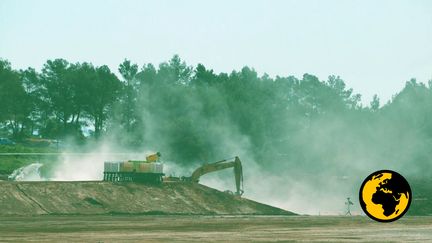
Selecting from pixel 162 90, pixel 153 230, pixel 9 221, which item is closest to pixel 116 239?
pixel 153 230

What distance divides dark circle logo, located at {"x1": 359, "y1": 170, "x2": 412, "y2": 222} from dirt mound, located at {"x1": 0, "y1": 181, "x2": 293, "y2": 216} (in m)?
55.9

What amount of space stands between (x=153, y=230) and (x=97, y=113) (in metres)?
118

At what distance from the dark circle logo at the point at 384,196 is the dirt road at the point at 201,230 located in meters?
24.7

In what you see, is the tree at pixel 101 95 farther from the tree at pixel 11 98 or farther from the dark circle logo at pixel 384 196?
the dark circle logo at pixel 384 196

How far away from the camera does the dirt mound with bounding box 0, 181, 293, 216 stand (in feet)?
272

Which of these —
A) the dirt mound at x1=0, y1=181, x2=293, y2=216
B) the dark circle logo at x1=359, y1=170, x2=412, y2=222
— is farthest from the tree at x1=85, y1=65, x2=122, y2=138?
the dark circle logo at x1=359, y1=170, x2=412, y2=222

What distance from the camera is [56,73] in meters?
176

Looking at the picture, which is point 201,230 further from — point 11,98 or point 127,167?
point 11,98

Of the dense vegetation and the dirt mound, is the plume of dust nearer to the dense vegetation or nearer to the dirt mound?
the dirt mound

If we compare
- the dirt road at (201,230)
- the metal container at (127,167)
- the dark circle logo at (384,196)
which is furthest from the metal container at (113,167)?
the dark circle logo at (384,196)

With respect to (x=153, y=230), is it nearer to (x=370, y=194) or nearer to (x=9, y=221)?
(x=9, y=221)

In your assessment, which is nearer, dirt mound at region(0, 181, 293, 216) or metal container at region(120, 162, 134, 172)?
dirt mound at region(0, 181, 293, 216)

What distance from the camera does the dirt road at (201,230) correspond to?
171ft

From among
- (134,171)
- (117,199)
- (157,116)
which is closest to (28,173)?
(134,171)
